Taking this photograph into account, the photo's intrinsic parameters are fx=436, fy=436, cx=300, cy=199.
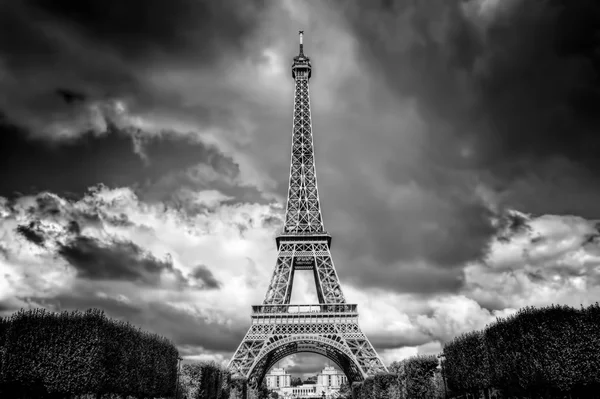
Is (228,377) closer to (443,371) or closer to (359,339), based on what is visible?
(359,339)

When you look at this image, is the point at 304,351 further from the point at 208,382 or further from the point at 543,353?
the point at 543,353

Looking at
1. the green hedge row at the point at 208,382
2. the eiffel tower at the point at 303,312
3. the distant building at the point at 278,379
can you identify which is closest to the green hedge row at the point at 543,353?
the eiffel tower at the point at 303,312

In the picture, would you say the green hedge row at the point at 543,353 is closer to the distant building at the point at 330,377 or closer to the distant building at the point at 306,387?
the distant building at the point at 306,387

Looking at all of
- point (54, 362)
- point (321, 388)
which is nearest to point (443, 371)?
point (54, 362)

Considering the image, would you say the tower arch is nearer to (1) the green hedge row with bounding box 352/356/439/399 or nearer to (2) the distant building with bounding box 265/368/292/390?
(1) the green hedge row with bounding box 352/356/439/399

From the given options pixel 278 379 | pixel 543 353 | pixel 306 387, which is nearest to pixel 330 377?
pixel 306 387

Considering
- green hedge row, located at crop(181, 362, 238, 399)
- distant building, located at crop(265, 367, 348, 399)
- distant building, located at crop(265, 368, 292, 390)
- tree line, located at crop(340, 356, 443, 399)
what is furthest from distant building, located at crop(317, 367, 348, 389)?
tree line, located at crop(340, 356, 443, 399)
